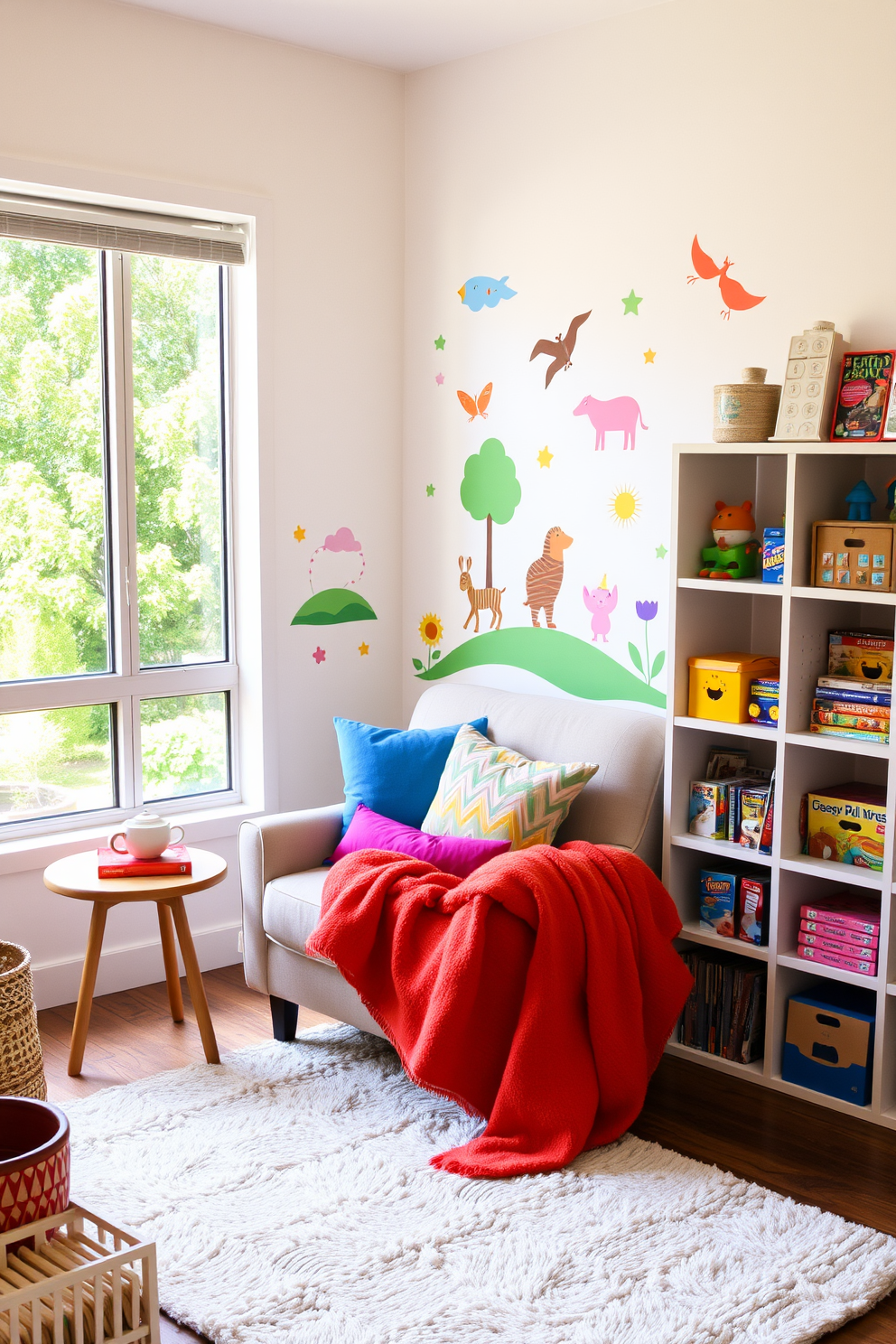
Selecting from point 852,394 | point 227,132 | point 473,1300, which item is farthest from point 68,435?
point 473,1300

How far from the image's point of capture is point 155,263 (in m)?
3.53

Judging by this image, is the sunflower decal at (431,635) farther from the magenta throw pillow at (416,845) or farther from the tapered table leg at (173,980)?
the tapered table leg at (173,980)

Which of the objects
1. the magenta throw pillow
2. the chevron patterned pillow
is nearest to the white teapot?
the magenta throw pillow

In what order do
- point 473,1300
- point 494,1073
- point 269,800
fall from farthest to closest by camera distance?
point 269,800 → point 494,1073 → point 473,1300

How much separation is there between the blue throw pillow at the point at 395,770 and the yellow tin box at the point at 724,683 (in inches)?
23.2

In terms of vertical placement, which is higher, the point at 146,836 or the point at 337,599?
the point at 337,599

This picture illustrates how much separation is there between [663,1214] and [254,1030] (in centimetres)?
128

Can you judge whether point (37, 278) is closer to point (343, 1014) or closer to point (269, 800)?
point (269, 800)

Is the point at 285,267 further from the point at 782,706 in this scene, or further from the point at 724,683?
the point at 782,706

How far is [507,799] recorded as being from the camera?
2.85 metres

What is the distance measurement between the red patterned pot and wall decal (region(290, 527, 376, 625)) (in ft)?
7.23

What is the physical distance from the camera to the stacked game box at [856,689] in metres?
2.66

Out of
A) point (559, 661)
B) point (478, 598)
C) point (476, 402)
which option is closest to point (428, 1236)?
point (559, 661)

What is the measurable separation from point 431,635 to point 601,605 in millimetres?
744
